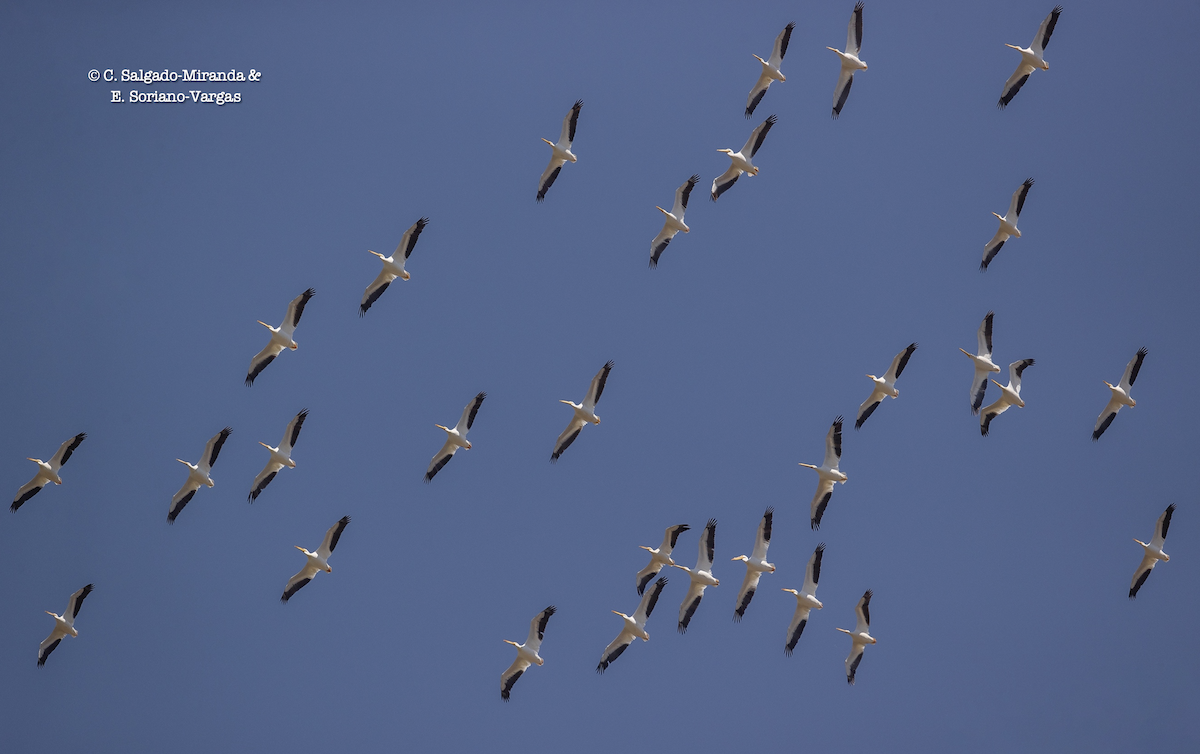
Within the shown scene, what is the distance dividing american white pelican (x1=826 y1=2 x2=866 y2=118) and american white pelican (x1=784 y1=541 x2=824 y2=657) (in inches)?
399

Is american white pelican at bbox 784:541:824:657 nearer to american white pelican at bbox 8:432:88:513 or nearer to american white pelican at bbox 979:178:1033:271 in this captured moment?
american white pelican at bbox 979:178:1033:271

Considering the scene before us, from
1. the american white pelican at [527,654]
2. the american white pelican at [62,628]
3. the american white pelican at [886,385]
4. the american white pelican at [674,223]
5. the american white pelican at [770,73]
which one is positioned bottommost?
the american white pelican at [62,628]

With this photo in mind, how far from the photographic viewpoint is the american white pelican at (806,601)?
108ft

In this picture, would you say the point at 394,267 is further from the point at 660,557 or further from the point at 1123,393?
the point at 1123,393

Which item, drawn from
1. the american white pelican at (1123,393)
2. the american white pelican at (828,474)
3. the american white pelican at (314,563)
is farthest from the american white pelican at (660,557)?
the american white pelican at (1123,393)

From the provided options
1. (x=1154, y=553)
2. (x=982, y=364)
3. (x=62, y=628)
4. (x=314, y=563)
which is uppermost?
(x=982, y=364)

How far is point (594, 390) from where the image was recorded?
32.3 meters

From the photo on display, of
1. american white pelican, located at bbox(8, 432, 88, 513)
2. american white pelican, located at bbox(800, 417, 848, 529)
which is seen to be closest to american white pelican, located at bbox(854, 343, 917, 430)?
american white pelican, located at bbox(800, 417, 848, 529)

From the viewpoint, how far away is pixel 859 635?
33750mm

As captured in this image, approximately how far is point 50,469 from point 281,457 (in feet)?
17.5

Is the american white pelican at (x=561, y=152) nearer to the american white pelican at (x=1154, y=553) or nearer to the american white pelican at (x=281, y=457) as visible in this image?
the american white pelican at (x=281, y=457)

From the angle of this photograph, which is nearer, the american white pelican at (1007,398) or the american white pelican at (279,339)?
the american white pelican at (279,339)

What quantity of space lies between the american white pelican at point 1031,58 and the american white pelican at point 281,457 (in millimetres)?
17693

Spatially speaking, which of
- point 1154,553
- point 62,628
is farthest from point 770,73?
point 62,628
